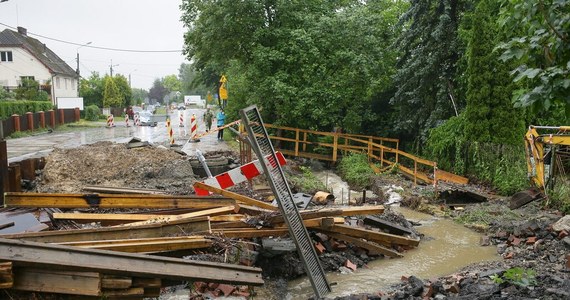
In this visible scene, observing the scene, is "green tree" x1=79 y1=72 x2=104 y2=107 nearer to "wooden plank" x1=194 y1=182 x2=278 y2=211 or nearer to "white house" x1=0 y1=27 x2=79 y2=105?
"white house" x1=0 y1=27 x2=79 y2=105

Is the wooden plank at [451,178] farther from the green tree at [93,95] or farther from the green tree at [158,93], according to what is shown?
the green tree at [158,93]

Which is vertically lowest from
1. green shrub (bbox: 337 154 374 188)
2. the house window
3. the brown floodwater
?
the brown floodwater

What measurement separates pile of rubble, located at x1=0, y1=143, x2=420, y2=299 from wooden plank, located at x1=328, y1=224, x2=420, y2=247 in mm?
20

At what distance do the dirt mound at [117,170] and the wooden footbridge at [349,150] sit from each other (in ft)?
8.25

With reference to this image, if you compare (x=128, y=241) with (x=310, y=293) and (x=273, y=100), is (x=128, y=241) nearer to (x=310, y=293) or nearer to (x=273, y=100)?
(x=310, y=293)

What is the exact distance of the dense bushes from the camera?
28361mm

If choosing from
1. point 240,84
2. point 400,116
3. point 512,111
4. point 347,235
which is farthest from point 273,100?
point 347,235

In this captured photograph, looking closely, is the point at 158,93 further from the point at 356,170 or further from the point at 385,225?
the point at 385,225

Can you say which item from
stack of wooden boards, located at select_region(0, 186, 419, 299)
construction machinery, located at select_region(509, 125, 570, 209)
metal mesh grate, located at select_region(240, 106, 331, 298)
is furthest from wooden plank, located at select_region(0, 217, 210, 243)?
construction machinery, located at select_region(509, 125, 570, 209)

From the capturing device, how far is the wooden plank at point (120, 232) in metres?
5.41

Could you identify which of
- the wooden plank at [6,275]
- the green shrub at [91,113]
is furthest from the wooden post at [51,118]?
the wooden plank at [6,275]

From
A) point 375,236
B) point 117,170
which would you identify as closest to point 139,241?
point 375,236

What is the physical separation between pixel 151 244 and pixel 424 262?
16.8 ft

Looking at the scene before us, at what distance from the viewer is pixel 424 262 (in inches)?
329
